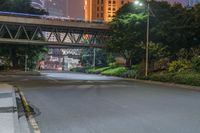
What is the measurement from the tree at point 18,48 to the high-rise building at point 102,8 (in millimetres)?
78053

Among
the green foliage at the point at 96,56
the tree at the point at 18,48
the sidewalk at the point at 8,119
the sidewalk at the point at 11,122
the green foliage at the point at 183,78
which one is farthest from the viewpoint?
the green foliage at the point at 96,56

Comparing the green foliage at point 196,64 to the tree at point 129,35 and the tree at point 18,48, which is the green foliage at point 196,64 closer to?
the tree at point 129,35

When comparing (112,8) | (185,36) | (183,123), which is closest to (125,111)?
(183,123)

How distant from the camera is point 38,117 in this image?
42.1 feet

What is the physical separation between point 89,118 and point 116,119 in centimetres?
86

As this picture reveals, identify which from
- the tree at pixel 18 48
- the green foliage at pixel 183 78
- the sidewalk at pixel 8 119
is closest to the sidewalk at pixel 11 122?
the sidewalk at pixel 8 119

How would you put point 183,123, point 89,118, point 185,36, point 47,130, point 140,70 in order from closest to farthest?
point 47,130 → point 183,123 → point 89,118 → point 185,36 → point 140,70

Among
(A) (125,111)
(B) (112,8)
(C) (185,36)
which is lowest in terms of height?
(A) (125,111)

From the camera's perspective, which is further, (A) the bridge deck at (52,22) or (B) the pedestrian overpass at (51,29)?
(B) the pedestrian overpass at (51,29)

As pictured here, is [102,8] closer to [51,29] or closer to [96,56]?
[96,56]

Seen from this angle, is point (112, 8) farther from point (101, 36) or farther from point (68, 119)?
point (68, 119)

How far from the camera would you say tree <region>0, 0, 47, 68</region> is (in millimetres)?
81312

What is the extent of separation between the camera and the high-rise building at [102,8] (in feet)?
542

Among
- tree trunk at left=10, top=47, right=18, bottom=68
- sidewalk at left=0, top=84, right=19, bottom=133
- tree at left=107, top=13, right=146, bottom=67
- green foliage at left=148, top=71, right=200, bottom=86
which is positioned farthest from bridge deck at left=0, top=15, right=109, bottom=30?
sidewalk at left=0, top=84, right=19, bottom=133
